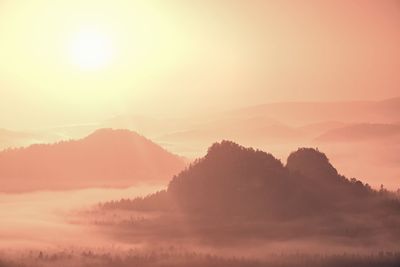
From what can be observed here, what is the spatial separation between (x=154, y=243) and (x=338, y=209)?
6534cm

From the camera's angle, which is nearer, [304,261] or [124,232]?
[304,261]

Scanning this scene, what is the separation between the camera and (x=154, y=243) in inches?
6275

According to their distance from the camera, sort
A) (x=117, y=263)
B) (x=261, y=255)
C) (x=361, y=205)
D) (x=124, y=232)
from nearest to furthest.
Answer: (x=117, y=263) → (x=261, y=255) → (x=124, y=232) → (x=361, y=205)

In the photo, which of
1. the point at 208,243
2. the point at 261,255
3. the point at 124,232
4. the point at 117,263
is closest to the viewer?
the point at 117,263

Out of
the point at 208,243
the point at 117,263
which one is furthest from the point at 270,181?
the point at 117,263

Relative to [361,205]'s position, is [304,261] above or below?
below

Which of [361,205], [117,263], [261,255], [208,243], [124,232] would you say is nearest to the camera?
[117,263]

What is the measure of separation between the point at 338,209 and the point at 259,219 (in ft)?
81.2

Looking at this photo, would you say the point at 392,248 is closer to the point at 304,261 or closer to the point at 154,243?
the point at 304,261

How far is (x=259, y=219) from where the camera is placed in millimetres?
195750

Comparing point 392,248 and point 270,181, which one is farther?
point 270,181

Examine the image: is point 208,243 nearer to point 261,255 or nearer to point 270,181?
point 261,255

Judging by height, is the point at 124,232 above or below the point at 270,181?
below

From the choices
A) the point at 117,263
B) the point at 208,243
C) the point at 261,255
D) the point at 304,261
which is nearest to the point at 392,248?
the point at 304,261
